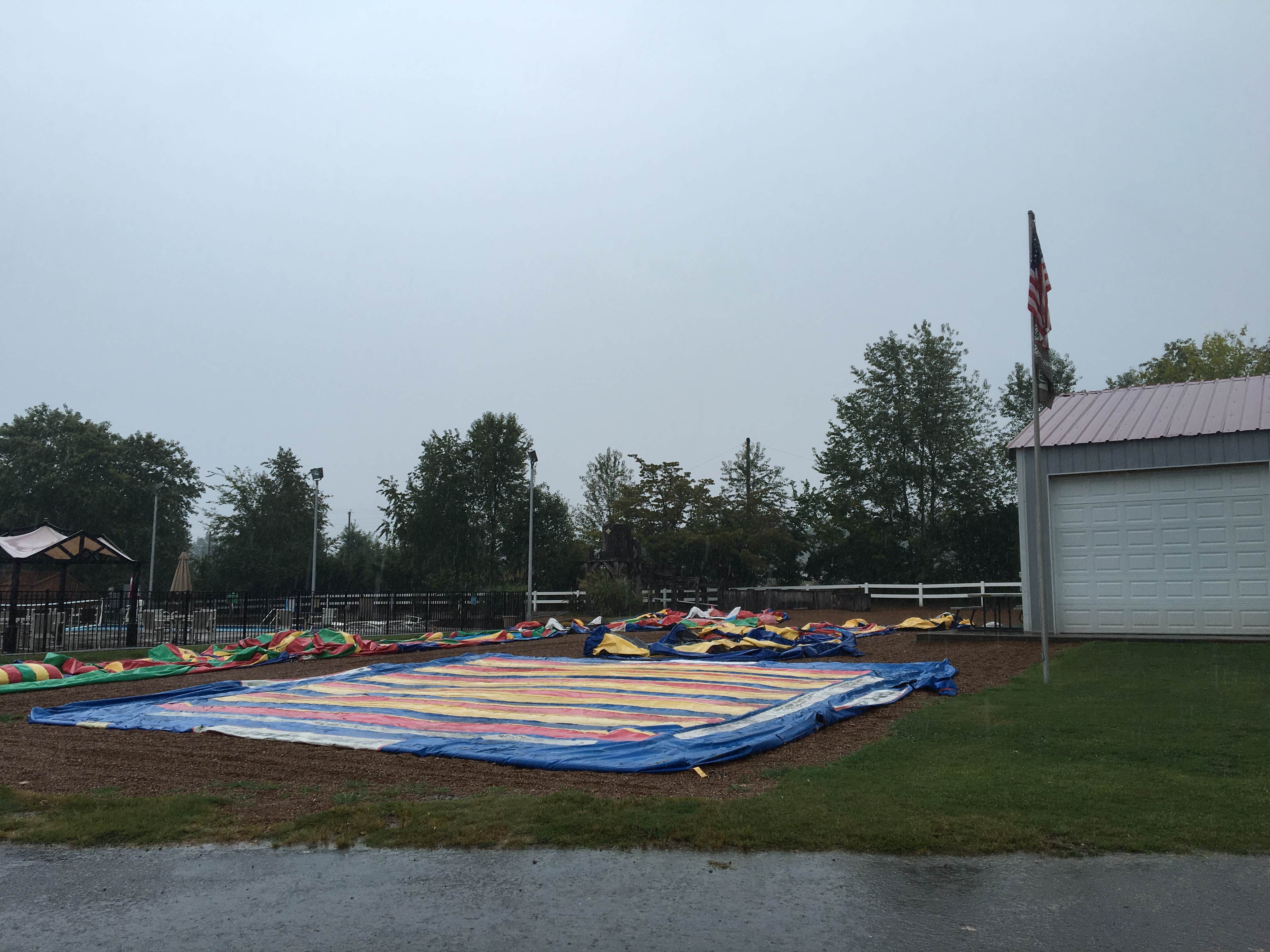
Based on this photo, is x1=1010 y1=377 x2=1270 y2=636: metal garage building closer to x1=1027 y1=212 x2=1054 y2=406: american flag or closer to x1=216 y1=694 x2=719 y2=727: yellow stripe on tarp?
x1=1027 y1=212 x2=1054 y2=406: american flag

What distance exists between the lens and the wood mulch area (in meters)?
5.20

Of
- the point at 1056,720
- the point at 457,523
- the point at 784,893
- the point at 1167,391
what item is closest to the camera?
the point at 784,893

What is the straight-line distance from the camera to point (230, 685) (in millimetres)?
10516

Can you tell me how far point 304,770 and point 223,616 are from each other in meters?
19.0

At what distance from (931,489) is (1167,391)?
18836mm

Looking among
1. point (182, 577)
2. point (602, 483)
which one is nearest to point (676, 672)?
point (182, 577)

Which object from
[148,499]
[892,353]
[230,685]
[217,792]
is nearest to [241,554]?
[148,499]

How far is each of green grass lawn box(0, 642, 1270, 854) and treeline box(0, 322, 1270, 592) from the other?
A: 991 inches

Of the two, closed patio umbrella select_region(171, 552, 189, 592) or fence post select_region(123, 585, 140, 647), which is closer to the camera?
fence post select_region(123, 585, 140, 647)

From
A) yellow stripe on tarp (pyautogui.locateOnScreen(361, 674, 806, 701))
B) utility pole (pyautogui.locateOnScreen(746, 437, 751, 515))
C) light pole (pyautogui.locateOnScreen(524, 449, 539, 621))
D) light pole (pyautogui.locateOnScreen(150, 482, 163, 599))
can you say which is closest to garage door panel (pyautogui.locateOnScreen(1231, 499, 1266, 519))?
yellow stripe on tarp (pyautogui.locateOnScreen(361, 674, 806, 701))

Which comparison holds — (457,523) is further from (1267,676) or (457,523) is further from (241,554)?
(1267,676)

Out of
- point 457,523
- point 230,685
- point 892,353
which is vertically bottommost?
point 230,685

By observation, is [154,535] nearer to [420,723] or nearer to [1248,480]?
[420,723]

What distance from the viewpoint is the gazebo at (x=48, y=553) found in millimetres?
15711
